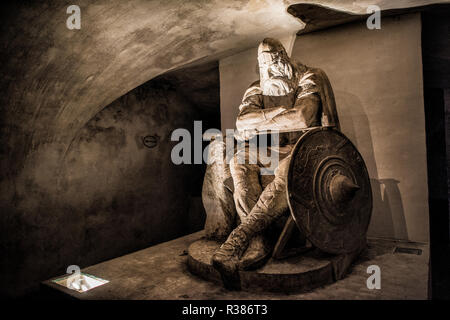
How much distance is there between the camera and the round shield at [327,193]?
2262 millimetres

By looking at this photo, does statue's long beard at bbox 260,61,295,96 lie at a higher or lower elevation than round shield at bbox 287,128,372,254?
higher

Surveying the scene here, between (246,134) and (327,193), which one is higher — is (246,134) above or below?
above

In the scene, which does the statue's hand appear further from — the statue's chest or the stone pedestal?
the stone pedestal

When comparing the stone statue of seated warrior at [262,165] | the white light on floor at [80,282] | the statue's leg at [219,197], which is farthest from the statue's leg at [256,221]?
the white light on floor at [80,282]

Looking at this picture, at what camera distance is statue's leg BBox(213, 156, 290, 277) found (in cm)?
227

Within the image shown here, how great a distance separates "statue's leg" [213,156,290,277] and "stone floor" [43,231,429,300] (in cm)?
27

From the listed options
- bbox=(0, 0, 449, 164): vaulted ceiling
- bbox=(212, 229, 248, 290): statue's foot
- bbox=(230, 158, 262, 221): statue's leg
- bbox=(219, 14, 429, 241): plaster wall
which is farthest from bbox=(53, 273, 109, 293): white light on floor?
bbox=(219, 14, 429, 241): plaster wall

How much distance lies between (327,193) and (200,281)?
1310 millimetres

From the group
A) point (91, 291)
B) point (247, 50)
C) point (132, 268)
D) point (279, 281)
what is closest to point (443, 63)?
point (247, 50)

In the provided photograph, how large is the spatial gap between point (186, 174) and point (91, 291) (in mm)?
4669

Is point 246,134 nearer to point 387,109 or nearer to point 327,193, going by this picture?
point 327,193

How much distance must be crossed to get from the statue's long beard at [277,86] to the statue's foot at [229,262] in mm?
1604

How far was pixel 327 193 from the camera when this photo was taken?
95.7 inches

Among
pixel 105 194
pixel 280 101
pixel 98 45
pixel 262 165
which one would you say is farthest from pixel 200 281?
pixel 105 194
